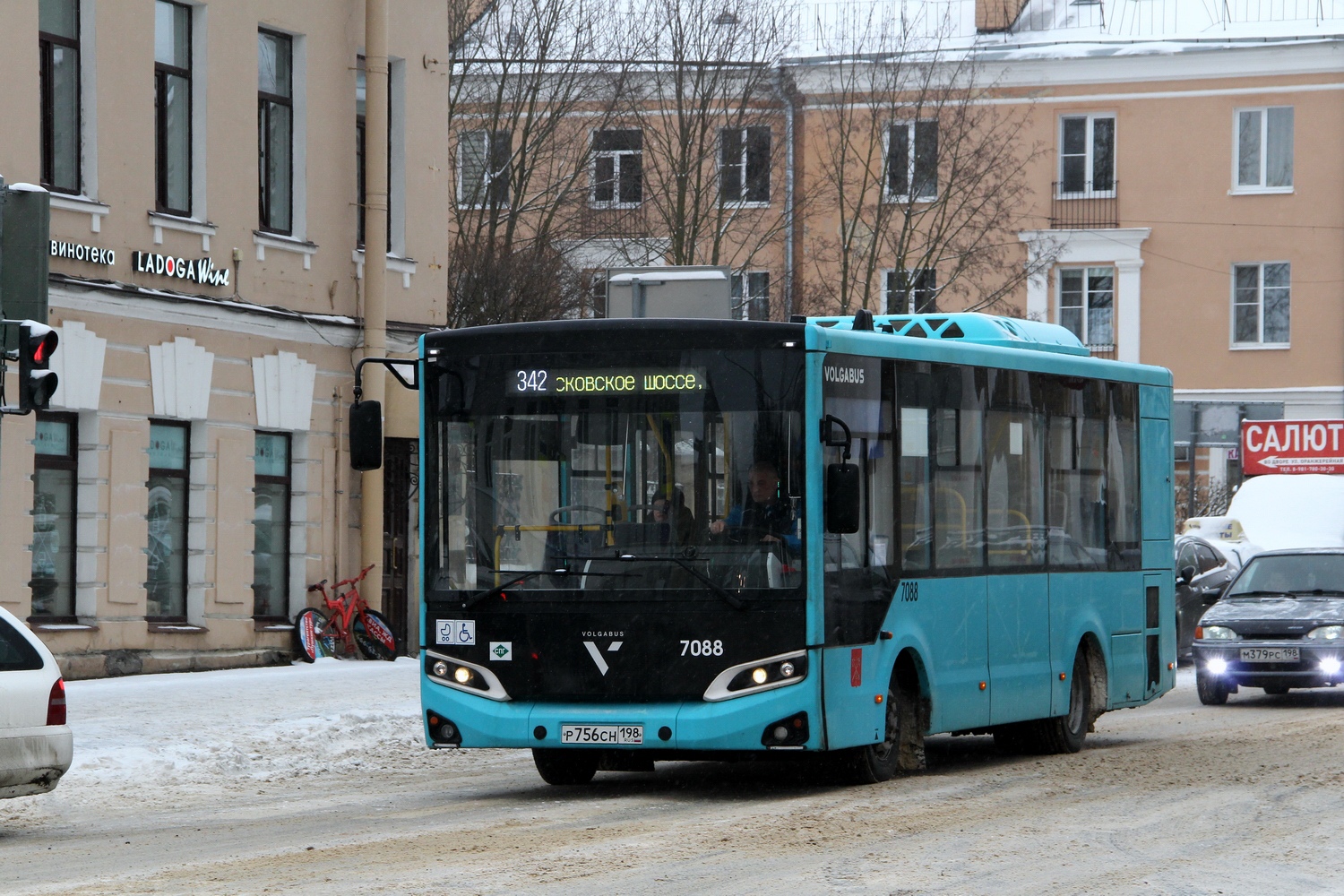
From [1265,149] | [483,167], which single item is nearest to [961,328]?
[483,167]

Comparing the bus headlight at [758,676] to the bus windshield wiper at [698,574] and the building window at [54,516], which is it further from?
the building window at [54,516]

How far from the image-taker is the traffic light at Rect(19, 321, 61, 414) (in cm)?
1381

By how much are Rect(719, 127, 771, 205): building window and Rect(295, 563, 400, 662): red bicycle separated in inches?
673

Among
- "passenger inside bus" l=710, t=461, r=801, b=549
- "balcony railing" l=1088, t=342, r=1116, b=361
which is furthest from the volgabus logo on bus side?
"balcony railing" l=1088, t=342, r=1116, b=361

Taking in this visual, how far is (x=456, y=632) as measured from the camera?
44.6ft

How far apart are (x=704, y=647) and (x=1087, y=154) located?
119 feet

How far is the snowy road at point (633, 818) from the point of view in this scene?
10039 mm

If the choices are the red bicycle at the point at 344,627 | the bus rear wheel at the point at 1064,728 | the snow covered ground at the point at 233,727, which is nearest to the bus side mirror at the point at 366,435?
the snow covered ground at the point at 233,727

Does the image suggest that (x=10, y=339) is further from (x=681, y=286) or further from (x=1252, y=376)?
(x=1252, y=376)

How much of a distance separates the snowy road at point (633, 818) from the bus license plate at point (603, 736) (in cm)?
38

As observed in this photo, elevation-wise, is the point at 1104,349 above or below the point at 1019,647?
above

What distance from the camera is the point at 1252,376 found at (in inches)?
1876

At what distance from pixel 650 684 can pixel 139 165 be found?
37.9ft

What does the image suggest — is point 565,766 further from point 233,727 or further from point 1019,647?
point 233,727
